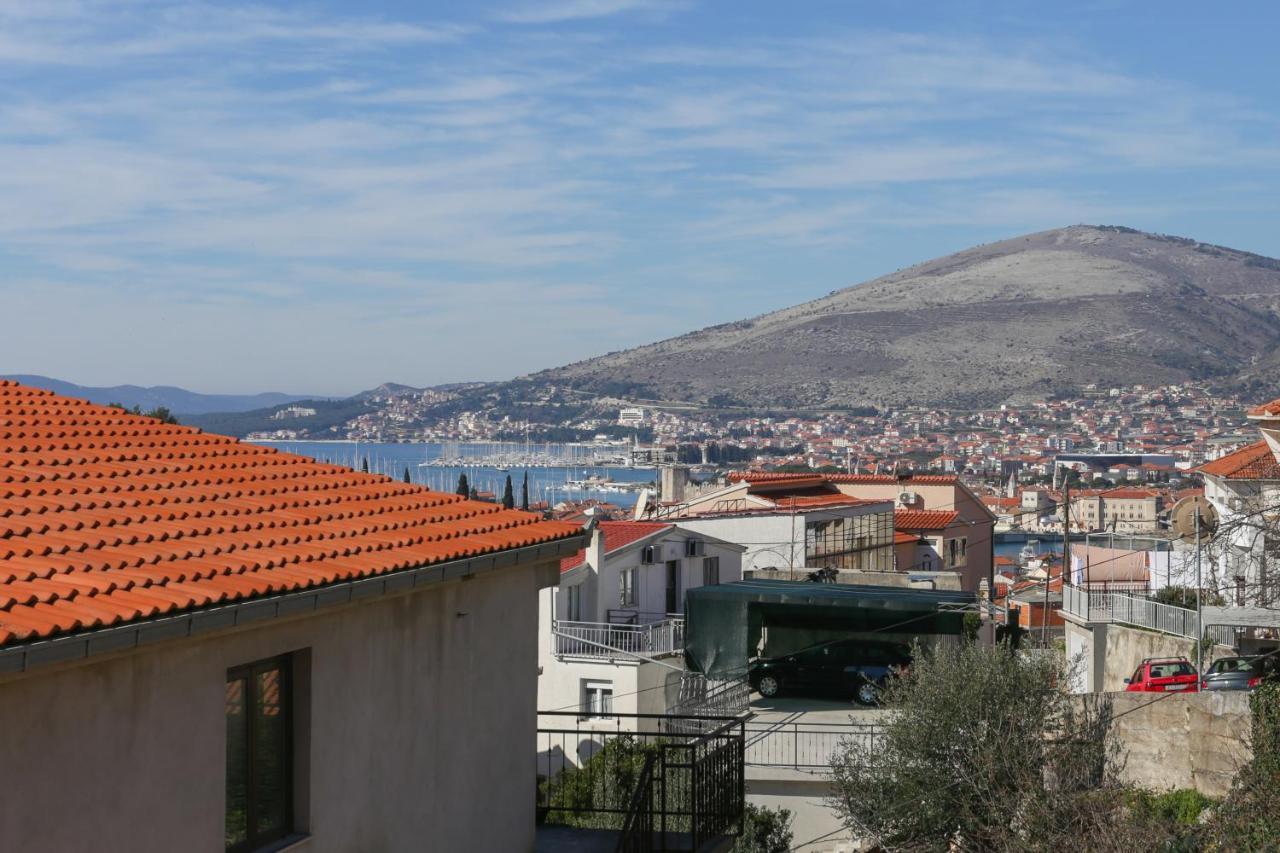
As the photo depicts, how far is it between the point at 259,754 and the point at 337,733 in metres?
0.54

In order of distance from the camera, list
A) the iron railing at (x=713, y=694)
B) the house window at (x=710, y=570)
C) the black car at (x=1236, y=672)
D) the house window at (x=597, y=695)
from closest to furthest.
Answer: the black car at (x=1236, y=672) → the iron railing at (x=713, y=694) → the house window at (x=597, y=695) → the house window at (x=710, y=570)

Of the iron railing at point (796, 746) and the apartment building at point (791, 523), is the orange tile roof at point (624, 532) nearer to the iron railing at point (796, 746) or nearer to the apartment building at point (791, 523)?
the apartment building at point (791, 523)

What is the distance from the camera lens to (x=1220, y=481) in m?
31.4

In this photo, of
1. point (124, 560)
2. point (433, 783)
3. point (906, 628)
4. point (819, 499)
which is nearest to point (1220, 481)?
point (906, 628)

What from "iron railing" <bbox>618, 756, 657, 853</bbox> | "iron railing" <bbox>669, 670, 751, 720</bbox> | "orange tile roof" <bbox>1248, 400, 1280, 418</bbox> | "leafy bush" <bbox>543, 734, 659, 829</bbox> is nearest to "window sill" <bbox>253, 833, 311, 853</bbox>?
"iron railing" <bbox>618, 756, 657, 853</bbox>

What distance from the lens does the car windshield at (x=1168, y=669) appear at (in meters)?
28.1

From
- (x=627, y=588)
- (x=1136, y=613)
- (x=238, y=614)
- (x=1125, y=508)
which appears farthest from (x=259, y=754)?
(x=1125, y=508)

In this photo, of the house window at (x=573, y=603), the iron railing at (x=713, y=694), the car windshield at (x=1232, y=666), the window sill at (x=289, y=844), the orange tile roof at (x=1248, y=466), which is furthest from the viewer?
the house window at (x=573, y=603)

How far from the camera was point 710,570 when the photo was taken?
37562 mm

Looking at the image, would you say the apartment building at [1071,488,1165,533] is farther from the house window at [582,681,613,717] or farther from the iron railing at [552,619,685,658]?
the house window at [582,681,613,717]

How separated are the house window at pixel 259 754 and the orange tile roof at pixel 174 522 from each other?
1.81ft

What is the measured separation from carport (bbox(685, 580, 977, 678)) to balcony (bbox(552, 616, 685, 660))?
116 centimetres

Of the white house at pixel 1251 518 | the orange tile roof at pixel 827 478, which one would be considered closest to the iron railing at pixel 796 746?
the white house at pixel 1251 518

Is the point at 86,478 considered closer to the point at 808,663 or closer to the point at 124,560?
the point at 124,560
